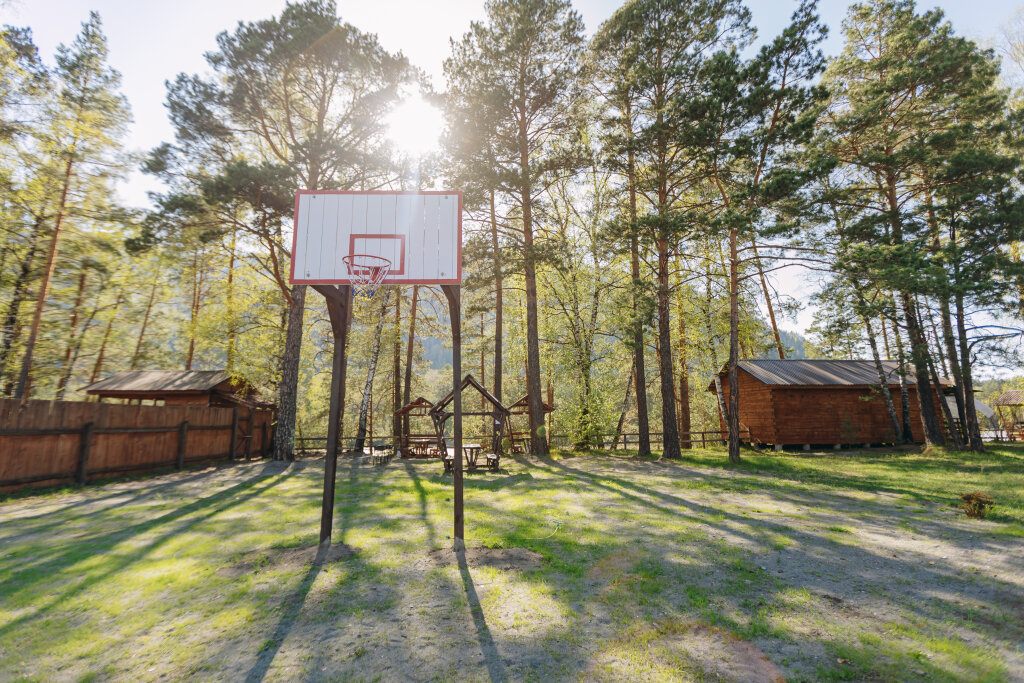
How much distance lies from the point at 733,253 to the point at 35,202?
77.6 feet

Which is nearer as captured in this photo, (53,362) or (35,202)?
(35,202)

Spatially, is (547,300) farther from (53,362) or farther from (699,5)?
(53,362)

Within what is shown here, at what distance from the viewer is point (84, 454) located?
34.1 feet

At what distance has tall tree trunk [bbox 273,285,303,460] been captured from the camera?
49.2 feet

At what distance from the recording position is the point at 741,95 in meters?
12.8

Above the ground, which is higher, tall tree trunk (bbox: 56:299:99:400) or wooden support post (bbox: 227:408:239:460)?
tall tree trunk (bbox: 56:299:99:400)

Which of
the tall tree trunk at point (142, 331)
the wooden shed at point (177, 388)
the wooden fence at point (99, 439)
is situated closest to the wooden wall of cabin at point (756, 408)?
the wooden fence at point (99, 439)

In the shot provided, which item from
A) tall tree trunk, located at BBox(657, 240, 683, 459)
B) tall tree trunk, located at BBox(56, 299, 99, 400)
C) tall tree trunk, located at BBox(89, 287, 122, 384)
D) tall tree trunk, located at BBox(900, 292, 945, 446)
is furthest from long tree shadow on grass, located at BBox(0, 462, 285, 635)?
tall tree trunk, located at BBox(900, 292, 945, 446)

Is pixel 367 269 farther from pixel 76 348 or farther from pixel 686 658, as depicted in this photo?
pixel 76 348

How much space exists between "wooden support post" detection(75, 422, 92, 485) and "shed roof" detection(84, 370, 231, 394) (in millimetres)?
8563

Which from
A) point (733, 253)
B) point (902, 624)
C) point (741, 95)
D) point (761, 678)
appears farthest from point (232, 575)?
point (741, 95)

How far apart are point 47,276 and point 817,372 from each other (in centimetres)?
3250

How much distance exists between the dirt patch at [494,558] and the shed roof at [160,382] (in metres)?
18.1

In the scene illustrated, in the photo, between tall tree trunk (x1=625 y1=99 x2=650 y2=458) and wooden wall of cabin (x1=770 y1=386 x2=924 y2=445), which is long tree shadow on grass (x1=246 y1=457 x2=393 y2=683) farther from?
wooden wall of cabin (x1=770 y1=386 x2=924 y2=445)
